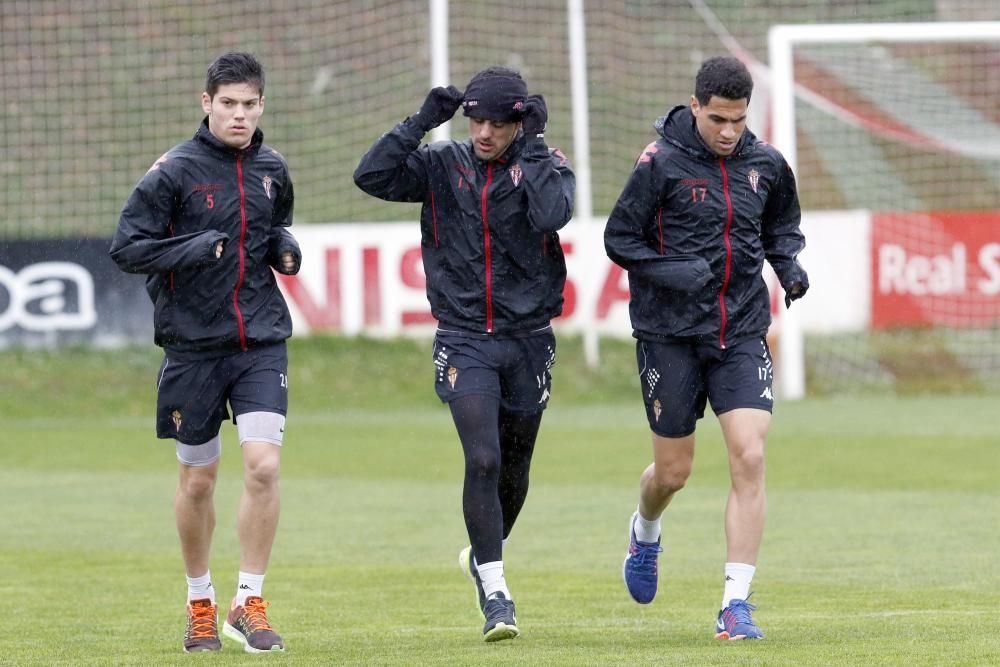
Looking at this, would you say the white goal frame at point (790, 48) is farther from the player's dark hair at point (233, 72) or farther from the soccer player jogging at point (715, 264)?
the player's dark hair at point (233, 72)

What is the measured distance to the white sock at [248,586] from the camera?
6816 millimetres

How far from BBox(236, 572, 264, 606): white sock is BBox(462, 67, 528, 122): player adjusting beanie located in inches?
76.8

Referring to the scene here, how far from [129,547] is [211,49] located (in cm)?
1452

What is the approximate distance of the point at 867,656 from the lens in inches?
239

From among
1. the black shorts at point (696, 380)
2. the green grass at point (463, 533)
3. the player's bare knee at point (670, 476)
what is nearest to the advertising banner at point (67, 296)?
the green grass at point (463, 533)

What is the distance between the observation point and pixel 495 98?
22.7 feet

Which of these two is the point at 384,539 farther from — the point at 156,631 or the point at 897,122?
the point at 897,122

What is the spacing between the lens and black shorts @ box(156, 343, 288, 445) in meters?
6.93

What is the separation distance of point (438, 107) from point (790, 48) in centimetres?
1259

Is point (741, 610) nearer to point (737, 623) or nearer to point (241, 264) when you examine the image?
point (737, 623)

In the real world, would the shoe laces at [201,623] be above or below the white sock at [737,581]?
below

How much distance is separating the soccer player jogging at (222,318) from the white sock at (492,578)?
833mm

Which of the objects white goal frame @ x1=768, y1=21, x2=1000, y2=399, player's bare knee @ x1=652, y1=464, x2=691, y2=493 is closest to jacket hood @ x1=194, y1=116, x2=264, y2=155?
player's bare knee @ x1=652, y1=464, x2=691, y2=493

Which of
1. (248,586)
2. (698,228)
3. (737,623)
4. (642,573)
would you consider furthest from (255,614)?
(698,228)
